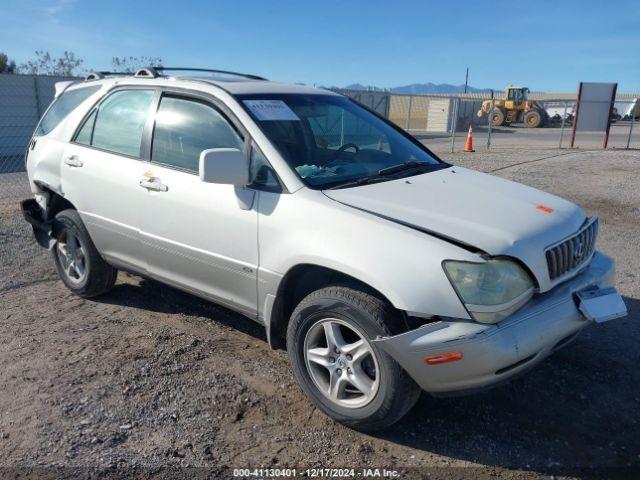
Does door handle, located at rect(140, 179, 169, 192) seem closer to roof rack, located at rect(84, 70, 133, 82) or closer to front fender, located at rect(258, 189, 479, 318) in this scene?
front fender, located at rect(258, 189, 479, 318)

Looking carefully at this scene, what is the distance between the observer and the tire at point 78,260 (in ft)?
14.9

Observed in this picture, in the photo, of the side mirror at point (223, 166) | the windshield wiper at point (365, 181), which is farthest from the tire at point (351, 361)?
the side mirror at point (223, 166)

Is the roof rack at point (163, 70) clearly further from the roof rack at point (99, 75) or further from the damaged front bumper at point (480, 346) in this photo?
the damaged front bumper at point (480, 346)

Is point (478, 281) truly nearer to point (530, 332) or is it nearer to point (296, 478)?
point (530, 332)

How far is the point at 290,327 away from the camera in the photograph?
10.4 ft

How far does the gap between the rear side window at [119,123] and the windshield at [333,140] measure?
3.14 feet

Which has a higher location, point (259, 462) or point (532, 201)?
point (532, 201)

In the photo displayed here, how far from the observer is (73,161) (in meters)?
4.46

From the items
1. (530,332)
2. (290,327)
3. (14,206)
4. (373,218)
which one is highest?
(373,218)

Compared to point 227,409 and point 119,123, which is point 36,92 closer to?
point 119,123

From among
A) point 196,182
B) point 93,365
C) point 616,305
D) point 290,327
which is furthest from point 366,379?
point 93,365

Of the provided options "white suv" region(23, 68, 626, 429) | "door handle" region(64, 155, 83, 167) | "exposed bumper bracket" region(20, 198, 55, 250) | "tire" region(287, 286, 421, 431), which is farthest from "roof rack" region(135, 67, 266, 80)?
"tire" region(287, 286, 421, 431)

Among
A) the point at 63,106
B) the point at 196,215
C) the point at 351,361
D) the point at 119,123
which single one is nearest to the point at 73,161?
the point at 119,123

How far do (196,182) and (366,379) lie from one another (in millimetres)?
1662
